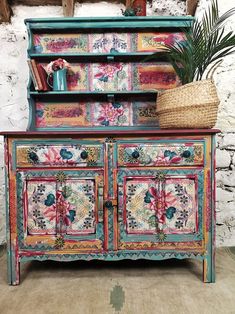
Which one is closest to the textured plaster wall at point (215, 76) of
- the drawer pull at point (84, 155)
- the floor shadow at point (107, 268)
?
the floor shadow at point (107, 268)

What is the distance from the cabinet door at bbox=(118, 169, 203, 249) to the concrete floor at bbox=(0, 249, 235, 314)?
213mm

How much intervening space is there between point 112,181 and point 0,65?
4.45 feet

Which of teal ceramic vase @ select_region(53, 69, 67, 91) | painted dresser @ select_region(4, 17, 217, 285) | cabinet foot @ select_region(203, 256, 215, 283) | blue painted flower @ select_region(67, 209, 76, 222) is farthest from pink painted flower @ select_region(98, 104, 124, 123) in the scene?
cabinet foot @ select_region(203, 256, 215, 283)

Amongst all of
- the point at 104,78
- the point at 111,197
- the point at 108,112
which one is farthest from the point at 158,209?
the point at 104,78

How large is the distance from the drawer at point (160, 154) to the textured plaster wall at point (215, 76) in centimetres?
74

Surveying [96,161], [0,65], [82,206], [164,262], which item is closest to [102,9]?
[0,65]

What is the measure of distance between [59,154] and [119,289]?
30.9 inches

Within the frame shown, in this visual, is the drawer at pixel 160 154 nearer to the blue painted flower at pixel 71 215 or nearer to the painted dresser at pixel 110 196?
the painted dresser at pixel 110 196

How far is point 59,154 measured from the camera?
1.64m

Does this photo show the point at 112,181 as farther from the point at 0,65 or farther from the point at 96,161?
the point at 0,65

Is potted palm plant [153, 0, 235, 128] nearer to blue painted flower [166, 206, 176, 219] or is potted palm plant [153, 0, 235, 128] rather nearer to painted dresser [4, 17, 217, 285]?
painted dresser [4, 17, 217, 285]

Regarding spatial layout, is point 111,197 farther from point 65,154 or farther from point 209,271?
point 209,271

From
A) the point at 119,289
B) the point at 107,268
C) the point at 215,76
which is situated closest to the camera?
the point at 119,289

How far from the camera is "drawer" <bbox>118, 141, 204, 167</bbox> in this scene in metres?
1.63
